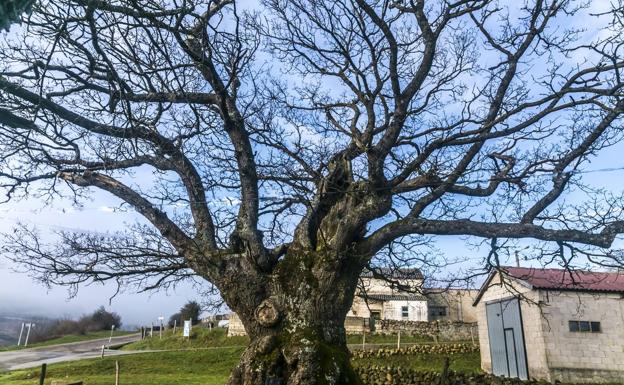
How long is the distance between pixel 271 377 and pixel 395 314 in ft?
118

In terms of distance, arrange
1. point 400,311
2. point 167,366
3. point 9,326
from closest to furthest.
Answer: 1. point 167,366
2. point 400,311
3. point 9,326

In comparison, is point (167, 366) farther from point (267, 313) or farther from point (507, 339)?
point (267, 313)

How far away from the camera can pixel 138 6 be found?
5.21 meters

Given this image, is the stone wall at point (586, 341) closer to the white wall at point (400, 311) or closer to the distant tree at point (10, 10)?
the distant tree at point (10, 10)

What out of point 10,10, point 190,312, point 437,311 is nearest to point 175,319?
point 190,312

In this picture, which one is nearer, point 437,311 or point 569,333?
point 569,333

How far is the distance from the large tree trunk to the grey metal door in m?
12.9

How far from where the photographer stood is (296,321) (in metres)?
7.13

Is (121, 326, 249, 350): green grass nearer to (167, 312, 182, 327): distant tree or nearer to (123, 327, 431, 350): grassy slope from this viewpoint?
(123, 327, 431, 350): grassy slope

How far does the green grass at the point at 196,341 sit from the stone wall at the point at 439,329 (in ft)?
31.9

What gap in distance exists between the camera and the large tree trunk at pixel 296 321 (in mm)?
6645

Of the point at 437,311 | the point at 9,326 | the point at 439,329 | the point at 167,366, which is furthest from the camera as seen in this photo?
the point at 9,326

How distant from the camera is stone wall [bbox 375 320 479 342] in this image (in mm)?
30703

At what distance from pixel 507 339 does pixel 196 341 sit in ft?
67.1
